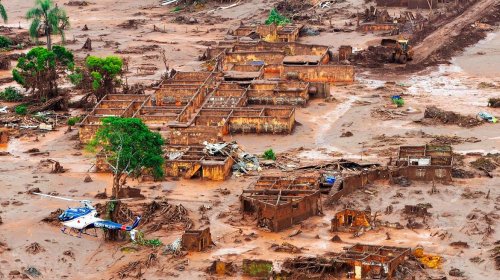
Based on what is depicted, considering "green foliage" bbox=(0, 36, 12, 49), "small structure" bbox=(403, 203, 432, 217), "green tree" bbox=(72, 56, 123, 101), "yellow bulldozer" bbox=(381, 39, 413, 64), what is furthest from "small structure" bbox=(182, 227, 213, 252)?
"green foliage" bbox=(0, 36, 12, 49)

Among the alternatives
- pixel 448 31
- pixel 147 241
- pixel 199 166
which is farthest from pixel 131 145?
pixel 448 31

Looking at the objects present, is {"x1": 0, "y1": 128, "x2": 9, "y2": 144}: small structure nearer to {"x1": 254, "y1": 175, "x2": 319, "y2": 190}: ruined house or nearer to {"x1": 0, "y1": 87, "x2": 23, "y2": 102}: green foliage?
{"x1": 0, "y1": 87, "x2": 23, "y2": 102}: green foliage

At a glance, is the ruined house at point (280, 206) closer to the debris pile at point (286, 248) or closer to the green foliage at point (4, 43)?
the debris pile at point (286, 248)

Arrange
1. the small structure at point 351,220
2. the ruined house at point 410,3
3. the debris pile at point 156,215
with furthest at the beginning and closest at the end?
the ruined house at point 410,3
the debris pile at point 156,215
the small structure at point 351,220

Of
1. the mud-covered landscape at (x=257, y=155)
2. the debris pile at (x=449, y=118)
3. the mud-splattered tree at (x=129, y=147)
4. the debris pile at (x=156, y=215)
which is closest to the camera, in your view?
the mud-covered landscape at (x=257, y=155)

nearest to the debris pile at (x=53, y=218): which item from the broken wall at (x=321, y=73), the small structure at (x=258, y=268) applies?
the small structure at (x=258, y=268)

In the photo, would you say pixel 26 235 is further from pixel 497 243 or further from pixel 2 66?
pixel 2 66

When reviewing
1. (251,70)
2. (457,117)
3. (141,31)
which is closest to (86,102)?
(251,70)

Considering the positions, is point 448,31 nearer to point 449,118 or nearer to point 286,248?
point 449,118
